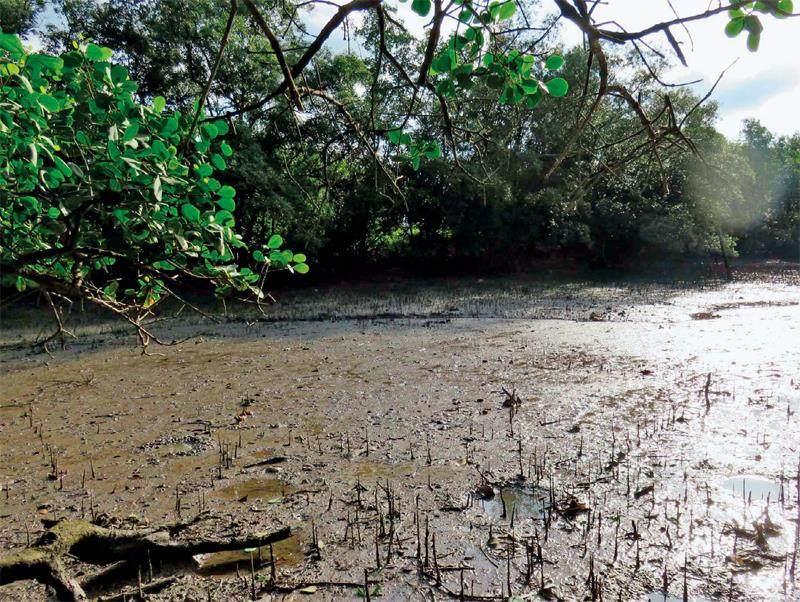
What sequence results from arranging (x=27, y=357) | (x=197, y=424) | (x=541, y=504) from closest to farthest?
(x=541, y=504) < (x=197, y=424) < (x=27, y=357)

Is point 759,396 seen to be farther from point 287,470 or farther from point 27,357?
point 27,357

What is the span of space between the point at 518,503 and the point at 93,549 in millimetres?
2120

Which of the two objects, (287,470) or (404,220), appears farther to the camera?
(404,220)

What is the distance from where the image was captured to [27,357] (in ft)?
25.7

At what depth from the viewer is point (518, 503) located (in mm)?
3102

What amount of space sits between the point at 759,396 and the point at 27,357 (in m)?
8.77

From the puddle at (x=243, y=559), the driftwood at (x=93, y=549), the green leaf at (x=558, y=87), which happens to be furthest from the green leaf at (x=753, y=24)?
the driftwood at (x=93, y=549)

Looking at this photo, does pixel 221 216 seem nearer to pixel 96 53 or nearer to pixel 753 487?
pixel 96 53

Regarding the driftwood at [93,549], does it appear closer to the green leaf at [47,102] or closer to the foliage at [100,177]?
the foliage at [100,177]

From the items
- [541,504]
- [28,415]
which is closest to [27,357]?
[28,415]

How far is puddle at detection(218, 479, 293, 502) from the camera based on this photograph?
3.31m

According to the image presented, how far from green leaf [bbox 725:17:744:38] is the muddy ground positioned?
2.06 m

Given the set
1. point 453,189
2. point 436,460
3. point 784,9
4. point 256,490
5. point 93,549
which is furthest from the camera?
point 453,189

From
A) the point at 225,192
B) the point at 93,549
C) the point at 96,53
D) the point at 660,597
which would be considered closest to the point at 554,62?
the point at 225,192
